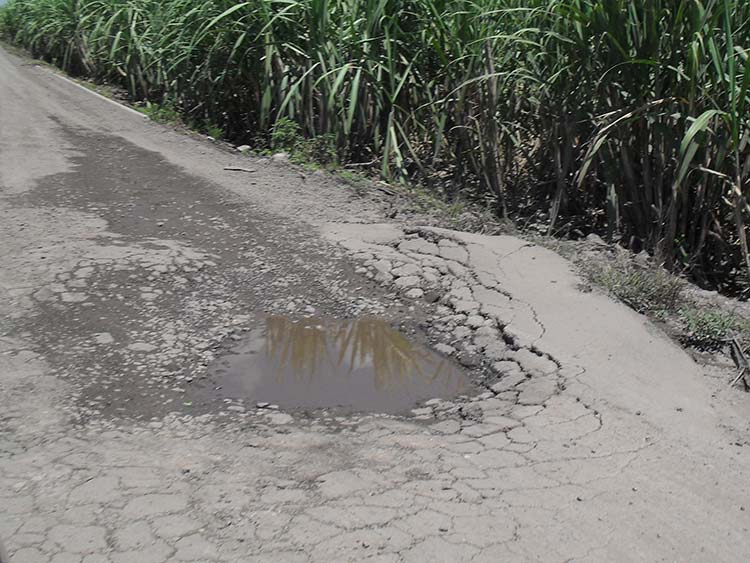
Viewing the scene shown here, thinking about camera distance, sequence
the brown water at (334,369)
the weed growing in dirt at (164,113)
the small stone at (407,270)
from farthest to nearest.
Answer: the weed growing in dirt at (164,113), the small stone at (407,270), the brown water at (334,369)

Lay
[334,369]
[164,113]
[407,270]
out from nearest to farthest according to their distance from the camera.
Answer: [334,369] < [407,270] < [164,113]

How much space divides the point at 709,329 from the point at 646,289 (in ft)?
1.45

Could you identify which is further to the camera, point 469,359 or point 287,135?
point 287,135

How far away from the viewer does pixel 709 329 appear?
4449 mm

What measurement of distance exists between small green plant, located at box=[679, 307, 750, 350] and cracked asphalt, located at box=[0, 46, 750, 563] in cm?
19

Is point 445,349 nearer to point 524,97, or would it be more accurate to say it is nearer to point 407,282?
point 407,282

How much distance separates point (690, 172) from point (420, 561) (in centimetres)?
338

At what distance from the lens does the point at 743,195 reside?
16.1ft

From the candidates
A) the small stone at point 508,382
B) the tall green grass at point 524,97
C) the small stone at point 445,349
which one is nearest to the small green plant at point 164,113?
the tall green grass at point 524,97

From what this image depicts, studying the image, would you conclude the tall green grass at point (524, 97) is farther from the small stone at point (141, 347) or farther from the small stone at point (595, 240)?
the small stone at point (141, 347)

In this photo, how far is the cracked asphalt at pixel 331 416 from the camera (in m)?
2.80

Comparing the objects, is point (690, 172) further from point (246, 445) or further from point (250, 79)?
point (250, 79)

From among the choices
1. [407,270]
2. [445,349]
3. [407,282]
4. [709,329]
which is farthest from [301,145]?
[709,329]

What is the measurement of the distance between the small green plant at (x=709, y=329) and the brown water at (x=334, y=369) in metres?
1.28
